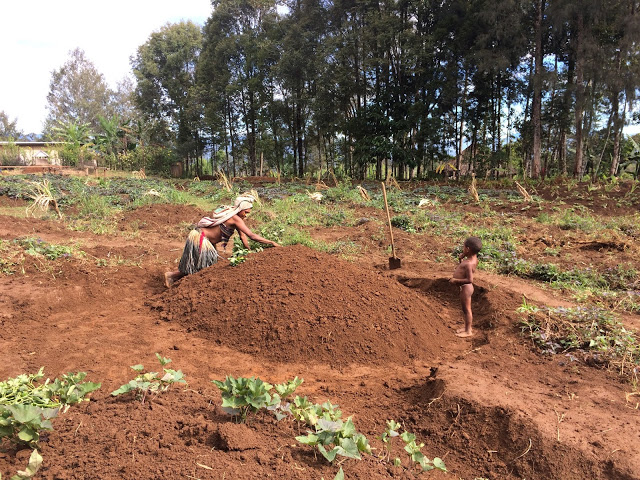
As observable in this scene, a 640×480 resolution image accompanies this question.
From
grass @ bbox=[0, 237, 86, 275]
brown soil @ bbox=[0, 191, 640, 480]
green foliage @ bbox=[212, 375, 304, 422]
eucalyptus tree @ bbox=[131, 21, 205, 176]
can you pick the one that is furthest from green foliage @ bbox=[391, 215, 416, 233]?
eucalyptus tree @ bbox=[131, 21, 205, 176]

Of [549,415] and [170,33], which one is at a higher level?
[170,33]

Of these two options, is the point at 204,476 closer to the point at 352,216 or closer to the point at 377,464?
the point at 377,464

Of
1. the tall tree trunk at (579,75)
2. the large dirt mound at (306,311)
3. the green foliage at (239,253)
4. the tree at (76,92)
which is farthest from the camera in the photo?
the tree at (76,92)

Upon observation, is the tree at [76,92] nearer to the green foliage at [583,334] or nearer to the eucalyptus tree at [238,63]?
the eucalyptus tree at [238,63]

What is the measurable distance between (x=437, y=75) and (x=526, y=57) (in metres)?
3.51

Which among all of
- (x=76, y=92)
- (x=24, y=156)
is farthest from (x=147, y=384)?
(x=76, y=92)

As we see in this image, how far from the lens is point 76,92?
129 feet

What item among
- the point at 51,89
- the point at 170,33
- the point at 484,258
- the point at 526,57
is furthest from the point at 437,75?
the point at 51,89

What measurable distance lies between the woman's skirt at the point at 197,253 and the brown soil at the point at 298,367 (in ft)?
1.08

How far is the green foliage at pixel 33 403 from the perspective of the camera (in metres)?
1.49

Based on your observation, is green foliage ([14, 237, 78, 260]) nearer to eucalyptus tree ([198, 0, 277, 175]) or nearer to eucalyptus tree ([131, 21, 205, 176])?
eucalyptus tree ([198, 0, 277, 175])

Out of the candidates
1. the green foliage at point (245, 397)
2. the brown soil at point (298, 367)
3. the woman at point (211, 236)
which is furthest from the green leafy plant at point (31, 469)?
the woman at point (211, 236)

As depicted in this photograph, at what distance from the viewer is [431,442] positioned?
2.25 m

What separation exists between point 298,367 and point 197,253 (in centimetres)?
214
